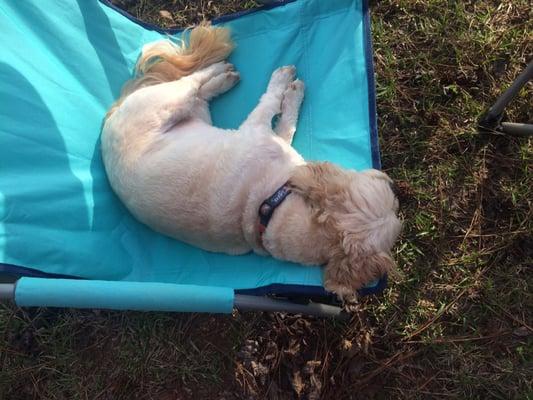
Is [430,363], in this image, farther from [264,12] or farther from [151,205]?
[264,12]

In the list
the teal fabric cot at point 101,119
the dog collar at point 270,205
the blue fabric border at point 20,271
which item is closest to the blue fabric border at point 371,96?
the teal fabric cot at point 101,119

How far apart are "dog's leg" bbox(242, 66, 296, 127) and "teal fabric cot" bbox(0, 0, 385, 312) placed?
Answer: 0.11 m

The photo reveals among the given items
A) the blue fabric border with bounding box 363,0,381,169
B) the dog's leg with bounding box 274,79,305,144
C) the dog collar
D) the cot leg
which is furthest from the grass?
the dog collar

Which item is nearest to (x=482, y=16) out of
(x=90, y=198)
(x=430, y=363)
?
(x=430, y=363)

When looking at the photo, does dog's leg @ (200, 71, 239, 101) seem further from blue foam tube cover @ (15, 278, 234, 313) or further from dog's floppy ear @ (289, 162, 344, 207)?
blue foam tube cover @ (15, 278, 234, 313)

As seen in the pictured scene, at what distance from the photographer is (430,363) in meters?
2.69

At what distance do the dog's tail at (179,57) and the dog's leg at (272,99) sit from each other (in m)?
0.39

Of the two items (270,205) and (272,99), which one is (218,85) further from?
(270,205)

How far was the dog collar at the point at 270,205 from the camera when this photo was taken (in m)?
2.22

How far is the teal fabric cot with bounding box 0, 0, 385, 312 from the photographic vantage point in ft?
7.36

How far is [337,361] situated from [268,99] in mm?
1502

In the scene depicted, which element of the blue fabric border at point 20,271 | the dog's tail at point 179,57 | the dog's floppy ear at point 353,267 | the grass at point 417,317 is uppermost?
the dog's tail at point 179,57

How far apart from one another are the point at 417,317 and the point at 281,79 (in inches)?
60.6

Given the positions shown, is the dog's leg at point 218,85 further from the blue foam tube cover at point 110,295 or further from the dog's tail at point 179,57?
the blue foam tube cover at point 110,295
